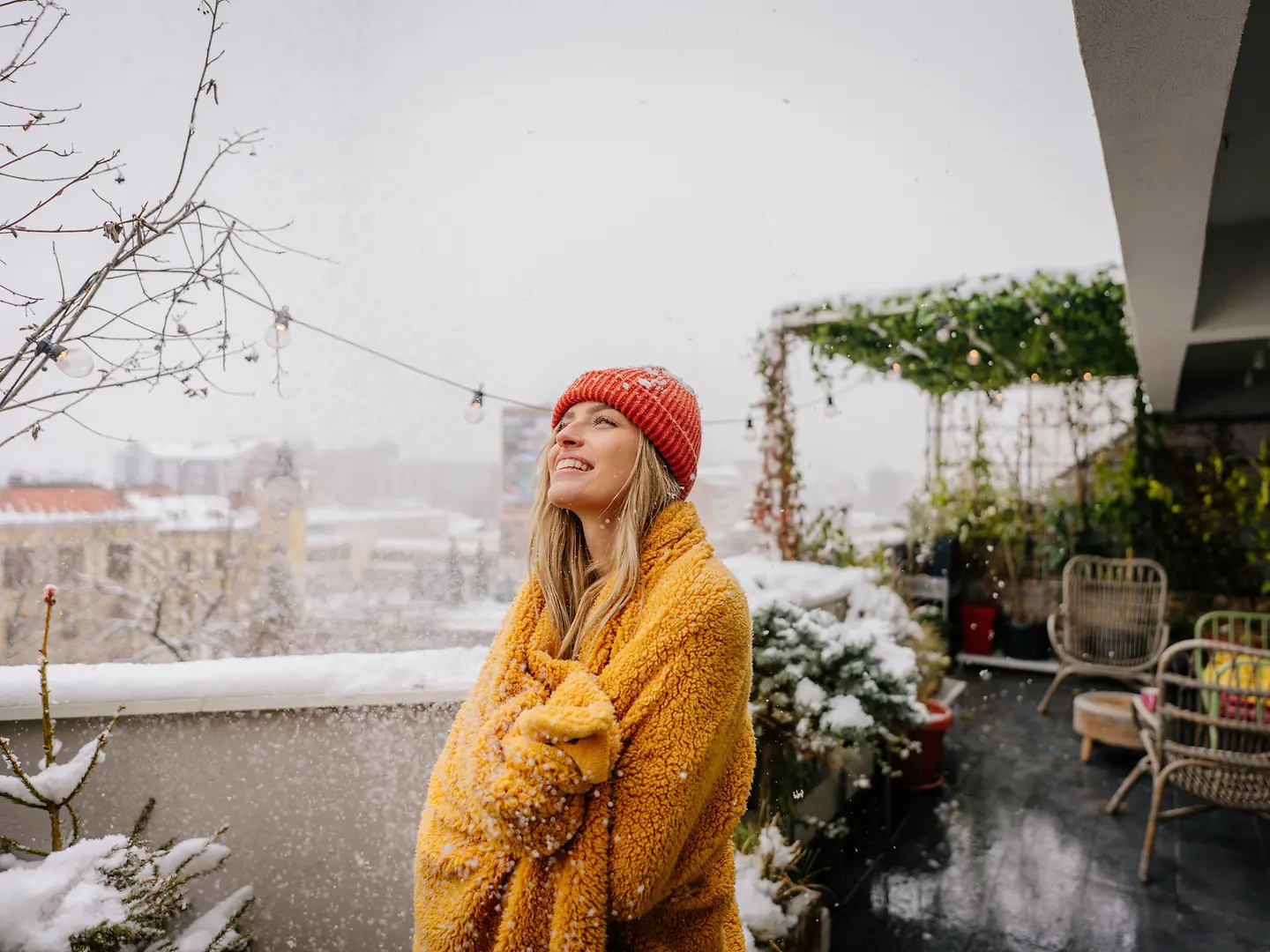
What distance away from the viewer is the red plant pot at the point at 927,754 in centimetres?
313

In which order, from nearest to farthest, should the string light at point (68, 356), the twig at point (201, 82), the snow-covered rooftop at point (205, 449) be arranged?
1. the string light at point (68, 356)
2. the twig at point (201, 82)
3. the snow-covered rooftop at point (205, 449)

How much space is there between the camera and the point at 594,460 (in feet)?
3.25

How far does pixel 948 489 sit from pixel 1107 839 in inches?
141

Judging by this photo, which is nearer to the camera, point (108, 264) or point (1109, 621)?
point (108, 264)

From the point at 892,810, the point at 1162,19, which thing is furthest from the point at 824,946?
the point at 1162,19

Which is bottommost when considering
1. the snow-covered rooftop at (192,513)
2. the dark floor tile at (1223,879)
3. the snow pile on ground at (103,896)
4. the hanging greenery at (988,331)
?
the dark floor tile at (1223,879)

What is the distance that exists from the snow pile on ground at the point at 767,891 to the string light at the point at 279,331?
1.41 metres

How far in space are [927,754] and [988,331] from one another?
3.05 metres

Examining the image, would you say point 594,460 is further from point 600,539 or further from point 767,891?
point 767,891

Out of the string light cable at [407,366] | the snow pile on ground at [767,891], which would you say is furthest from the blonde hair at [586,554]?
the snow pile on ground at [767,891]

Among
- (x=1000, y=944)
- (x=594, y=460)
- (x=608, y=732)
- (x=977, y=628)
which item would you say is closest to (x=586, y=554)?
(x=594, y=460)

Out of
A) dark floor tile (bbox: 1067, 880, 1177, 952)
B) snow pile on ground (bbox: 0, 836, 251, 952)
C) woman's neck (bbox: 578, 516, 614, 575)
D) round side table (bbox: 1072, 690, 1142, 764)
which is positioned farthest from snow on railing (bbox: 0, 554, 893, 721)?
round side table (bbox: 1072, 690, 1142, 764)

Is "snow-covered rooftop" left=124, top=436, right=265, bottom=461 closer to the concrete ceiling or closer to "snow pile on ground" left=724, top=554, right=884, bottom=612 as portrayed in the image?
"snow pile on ground" left=724, top=554, right=884, bottom=612

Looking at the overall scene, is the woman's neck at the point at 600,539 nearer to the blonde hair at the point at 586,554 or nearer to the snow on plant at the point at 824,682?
the blonde hair at the point at 586,554
